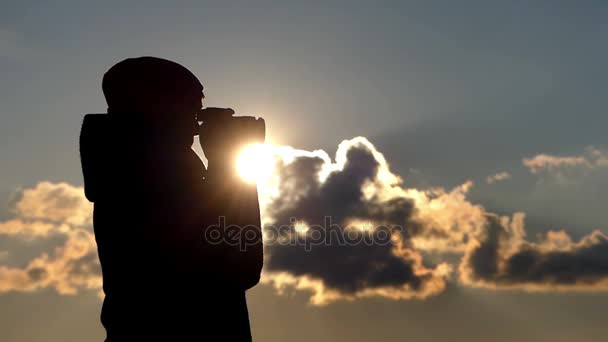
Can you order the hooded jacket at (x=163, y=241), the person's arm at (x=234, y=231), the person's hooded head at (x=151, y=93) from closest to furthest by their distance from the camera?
the hooded jacket at (x=163, y=241) → the person's arm at (x=234, y=231) → the person's hooded head at (x=151, y=93)

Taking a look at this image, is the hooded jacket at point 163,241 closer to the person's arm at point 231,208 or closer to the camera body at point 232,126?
the person's arm at point 231,208

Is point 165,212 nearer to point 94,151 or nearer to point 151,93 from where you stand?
point 94,151


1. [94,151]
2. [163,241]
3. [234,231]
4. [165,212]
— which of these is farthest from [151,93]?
[234,231]

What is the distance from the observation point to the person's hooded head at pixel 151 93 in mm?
10969

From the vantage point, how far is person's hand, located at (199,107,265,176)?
1100cm

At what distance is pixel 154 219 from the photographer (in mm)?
10539

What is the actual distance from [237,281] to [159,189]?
5.05 feet

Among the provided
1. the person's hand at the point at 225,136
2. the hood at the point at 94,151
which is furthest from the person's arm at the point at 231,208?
the hood at the point at 94,151

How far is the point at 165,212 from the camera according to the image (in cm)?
1055

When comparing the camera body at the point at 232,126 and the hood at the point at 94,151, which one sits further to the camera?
the camera body at the point at 232,126

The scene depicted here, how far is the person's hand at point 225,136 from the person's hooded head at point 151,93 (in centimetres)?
27

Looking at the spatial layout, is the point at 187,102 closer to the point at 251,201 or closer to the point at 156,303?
the point at 251,201

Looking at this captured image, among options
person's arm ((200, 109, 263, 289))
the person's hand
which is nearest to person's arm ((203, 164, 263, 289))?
person's arm ((200, 109, 263, 289))

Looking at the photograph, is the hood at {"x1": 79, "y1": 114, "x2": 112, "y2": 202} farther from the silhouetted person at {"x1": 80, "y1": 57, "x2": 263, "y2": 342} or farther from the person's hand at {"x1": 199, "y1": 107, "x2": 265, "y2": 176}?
the person's hand at {"x1": 199, "y1": 107, "x2": 265, "y2": 176}
